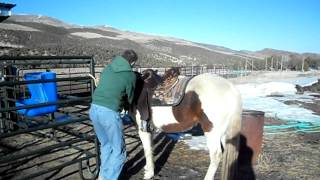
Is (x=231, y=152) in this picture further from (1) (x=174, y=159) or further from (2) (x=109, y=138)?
(2) (x=109, y=138)

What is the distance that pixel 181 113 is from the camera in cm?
429

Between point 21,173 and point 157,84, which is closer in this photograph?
point 21,173

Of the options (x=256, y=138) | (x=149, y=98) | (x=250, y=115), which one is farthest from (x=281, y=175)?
(x=149, y=98)

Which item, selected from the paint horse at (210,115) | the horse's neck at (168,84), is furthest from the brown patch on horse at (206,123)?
the horse's neck at (168,84)

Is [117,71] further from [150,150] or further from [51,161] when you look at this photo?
[51,161]

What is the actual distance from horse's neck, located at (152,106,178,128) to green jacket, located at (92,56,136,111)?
1.07 metres

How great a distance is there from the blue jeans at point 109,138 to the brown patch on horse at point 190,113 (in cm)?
109

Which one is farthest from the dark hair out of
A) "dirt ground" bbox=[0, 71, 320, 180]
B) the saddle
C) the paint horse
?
"dirt ground" bbox=[0, 71, 320, 180]

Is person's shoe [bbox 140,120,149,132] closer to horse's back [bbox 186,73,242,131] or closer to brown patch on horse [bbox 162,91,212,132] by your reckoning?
brown patch on horse [bbox 162,91,212,132]

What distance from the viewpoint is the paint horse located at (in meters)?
4.05

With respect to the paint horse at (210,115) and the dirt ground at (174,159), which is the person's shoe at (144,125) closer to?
the paint horse at (210,115)

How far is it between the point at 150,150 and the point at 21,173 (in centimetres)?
182

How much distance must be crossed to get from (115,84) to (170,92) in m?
1.27

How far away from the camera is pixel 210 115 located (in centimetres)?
408
